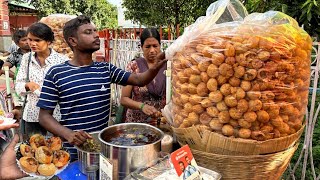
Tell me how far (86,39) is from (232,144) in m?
0.94

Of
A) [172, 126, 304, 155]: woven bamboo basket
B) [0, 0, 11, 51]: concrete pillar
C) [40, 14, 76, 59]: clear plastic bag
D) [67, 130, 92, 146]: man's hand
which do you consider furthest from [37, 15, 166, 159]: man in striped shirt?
[0, 0, 11, 51]: concrete pillar

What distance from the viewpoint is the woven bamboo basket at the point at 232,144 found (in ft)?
3.31

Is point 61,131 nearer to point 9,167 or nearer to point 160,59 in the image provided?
point 9,167

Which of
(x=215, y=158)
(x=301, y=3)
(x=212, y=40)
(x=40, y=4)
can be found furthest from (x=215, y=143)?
(x=40, y=4)

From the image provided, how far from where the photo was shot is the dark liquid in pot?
1082 mm

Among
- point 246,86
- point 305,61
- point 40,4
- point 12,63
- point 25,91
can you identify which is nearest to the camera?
point 246,86

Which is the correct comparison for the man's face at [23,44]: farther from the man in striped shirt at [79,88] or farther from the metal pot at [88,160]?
the metal pot at [88,160]

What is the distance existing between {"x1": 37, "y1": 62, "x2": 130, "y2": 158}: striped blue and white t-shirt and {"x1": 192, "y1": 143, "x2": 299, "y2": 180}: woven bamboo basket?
2.09 ft

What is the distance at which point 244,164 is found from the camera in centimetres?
104

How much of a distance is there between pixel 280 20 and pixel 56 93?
109cm

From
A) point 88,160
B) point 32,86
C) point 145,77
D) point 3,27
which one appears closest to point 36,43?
point 32,86

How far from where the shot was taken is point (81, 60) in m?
1.54

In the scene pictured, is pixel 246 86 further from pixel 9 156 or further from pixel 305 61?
pixel 9 156

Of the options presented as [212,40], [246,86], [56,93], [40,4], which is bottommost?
[56,93]
